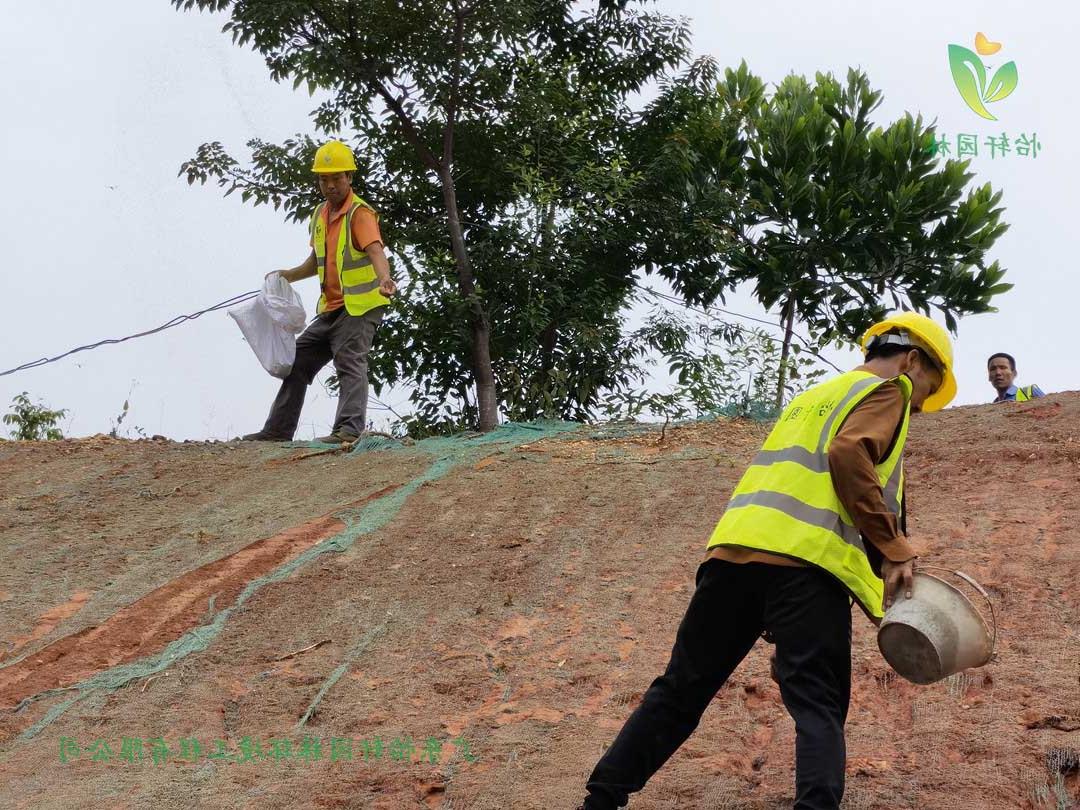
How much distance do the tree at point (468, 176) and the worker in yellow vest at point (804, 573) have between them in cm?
712

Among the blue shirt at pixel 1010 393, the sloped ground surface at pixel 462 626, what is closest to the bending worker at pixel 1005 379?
the blue shirt at pixel 1010 393

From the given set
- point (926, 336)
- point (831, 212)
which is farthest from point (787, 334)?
point (926, 336)

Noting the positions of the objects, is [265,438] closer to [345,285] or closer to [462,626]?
[345,285]

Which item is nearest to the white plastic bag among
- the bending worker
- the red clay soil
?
the red clay soil

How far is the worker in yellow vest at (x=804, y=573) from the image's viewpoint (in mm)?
3338

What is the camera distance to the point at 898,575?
3.44m

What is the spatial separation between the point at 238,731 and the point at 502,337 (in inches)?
270

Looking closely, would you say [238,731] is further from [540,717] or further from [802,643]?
[802,643]

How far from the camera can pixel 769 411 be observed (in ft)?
28.8

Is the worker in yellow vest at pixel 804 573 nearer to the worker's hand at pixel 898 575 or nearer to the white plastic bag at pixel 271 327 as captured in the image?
the worker's hand at pixel 898 575

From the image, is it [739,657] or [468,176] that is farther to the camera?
[468,176]

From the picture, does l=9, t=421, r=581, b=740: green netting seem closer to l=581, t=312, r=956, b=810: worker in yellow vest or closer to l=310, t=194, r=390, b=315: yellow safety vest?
l=310, t=194, r=390, b=315: yellow safety vest

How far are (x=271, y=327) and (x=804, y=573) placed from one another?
19.3 ft

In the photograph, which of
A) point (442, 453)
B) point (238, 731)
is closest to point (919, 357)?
point (238, 731)
